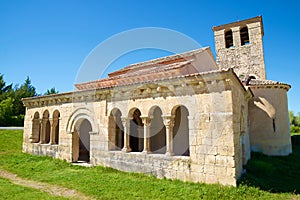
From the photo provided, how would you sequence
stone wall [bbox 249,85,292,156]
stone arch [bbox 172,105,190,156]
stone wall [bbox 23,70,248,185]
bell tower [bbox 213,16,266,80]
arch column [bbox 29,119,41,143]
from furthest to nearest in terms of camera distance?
1. bell tower [bbox 213,16,266,80]
2. arch column [bbox 29,119,41,143]
3. stone wall [bbox 249,85,292,156]
4. stone arch [bbox 172,105,190,156]
5. stone wall [bbox 23,70,248,185]

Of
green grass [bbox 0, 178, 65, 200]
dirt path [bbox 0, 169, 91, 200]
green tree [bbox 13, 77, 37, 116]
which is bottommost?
dirt path [bbox 0, 169, 91, 200]

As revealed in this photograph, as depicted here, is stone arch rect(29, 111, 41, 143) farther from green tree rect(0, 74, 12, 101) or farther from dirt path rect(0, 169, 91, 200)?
green tree rect(0, 74, 12, 101)

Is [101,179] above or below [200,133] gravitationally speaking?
below

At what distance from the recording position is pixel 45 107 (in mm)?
11125

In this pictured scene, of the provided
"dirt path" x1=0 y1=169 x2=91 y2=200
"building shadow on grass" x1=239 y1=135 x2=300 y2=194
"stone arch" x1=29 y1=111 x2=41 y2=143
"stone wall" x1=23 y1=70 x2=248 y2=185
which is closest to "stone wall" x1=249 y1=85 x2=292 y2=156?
"building shadow on grass" x1=239 y1=135 x2=300 y2=194

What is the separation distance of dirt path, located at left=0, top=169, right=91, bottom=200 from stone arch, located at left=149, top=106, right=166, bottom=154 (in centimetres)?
516

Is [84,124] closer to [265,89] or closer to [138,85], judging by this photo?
[138,85]


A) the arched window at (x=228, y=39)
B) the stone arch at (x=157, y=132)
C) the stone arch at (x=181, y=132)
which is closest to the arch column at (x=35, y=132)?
the stone arch at (x=157, y=132)

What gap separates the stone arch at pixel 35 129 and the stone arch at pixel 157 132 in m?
6.87

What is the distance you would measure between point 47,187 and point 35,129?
657 cm

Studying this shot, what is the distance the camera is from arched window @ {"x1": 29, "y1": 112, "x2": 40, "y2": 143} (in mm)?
11742

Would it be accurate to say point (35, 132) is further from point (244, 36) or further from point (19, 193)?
point (244, 36)

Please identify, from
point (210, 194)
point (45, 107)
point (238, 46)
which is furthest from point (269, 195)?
point (238, 46)

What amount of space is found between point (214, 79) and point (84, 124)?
29.2ft
